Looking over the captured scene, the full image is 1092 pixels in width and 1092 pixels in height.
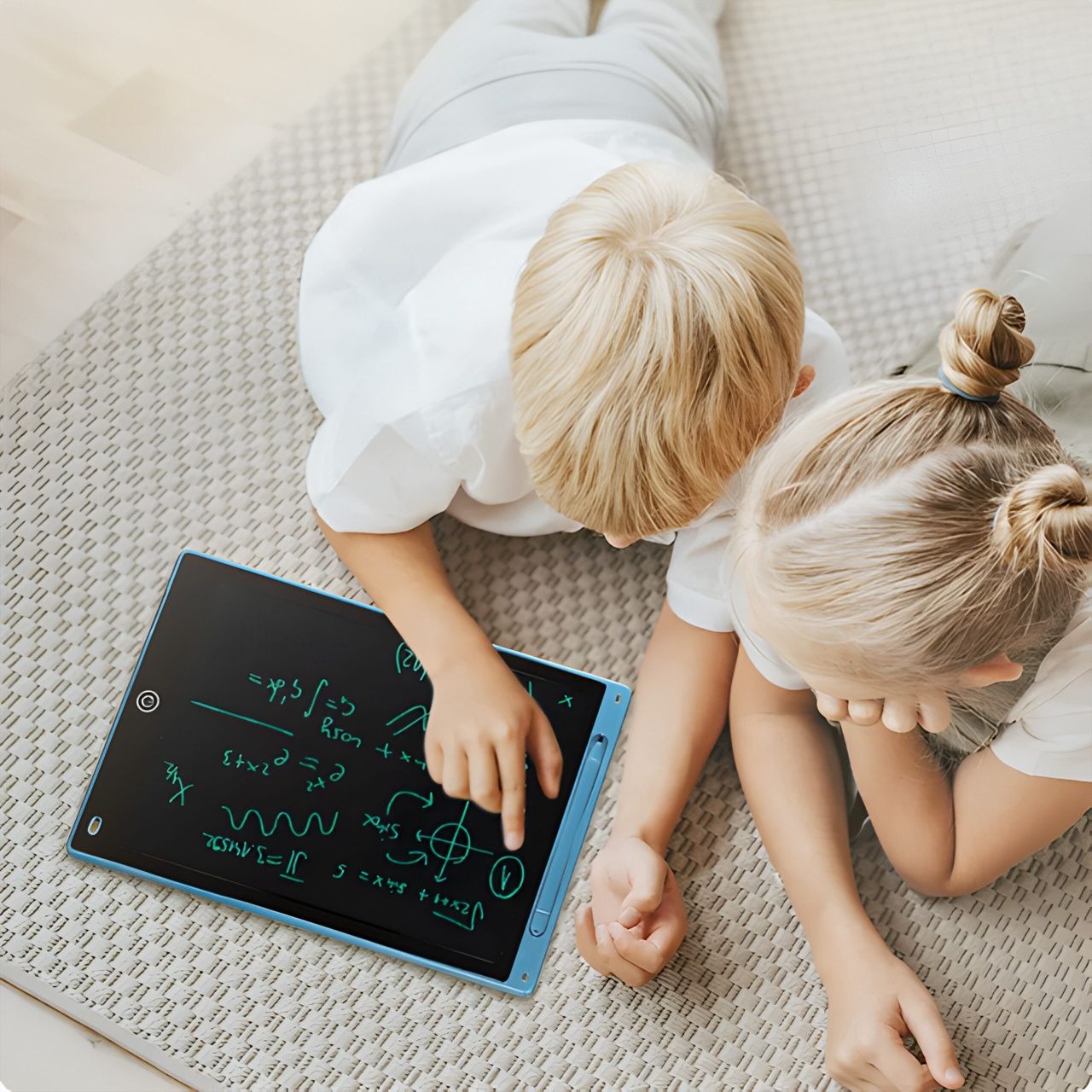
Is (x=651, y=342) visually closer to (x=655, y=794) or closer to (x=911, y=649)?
(x=911, y=649)

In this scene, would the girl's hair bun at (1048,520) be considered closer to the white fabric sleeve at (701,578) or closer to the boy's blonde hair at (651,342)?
the boy's blonde hair at (651,342)

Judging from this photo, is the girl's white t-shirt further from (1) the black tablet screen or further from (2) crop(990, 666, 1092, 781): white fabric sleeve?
(1) the black tablet screen

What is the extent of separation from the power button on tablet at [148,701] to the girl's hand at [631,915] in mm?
323

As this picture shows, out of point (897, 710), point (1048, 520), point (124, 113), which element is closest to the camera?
point (1048, 520)

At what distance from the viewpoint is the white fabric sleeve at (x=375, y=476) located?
621mm

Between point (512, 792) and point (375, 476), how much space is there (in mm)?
229

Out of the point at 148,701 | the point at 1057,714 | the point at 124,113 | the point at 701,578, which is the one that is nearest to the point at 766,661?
the point at 701,578

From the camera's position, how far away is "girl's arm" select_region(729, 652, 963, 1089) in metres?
0.61

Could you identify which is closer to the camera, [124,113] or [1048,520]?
[1048,520]

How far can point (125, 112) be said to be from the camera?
2.88 ft

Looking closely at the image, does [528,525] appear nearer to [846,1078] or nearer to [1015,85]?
[846,1078]

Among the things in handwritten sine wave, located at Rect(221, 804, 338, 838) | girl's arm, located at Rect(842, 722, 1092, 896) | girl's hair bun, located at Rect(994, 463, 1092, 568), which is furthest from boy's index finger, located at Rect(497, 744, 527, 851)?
girl's hair bun, located at Rect(994, 463, 1092, 568)

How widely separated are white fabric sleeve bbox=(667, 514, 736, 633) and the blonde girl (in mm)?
33

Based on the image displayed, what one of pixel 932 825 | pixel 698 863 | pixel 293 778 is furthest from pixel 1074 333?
pixel 293 778
